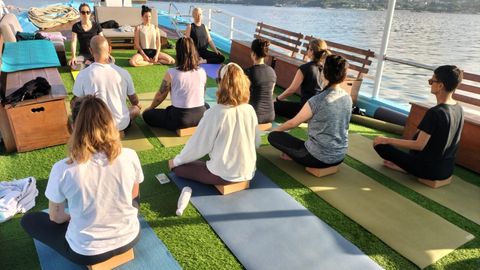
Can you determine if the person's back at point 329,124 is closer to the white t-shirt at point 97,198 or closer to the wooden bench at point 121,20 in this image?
the white t-shirt at point 97,198

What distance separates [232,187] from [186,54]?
158 centimetres

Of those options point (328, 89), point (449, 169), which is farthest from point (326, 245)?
point (449, 169)

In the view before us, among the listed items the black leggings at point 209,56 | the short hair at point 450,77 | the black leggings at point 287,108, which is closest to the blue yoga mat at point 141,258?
the short hair at point 450,77

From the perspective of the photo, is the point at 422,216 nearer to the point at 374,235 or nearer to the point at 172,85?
the point at 374,235

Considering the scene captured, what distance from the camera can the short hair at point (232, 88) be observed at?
2562 mm

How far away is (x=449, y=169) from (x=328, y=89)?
1.40 meters

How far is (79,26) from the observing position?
18.7ft

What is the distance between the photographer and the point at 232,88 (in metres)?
2.56

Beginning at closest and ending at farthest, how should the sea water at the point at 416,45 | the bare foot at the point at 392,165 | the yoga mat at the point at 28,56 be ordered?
the bare foot at the point at 392,165 → the yoga mat at the point at 28,56 → the sea water at the point at 416,45

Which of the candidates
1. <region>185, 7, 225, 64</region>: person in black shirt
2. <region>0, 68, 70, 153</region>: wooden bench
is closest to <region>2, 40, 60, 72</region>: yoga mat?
<region>0, 68, 70, 153</region>: wooden bench

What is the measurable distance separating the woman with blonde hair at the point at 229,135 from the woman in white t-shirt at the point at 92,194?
2.85ft

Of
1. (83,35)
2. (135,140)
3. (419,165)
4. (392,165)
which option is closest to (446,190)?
(419,165)

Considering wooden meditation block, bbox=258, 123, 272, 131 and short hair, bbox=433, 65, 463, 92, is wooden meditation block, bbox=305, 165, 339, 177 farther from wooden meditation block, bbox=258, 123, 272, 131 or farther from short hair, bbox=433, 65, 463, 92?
short hair, bbox=433, 65, 463, 92

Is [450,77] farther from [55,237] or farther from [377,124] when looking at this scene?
[55,237]
